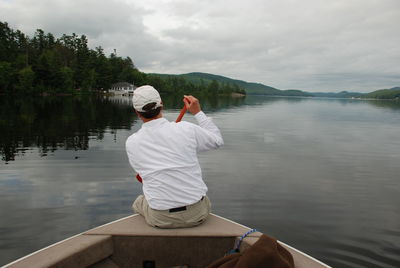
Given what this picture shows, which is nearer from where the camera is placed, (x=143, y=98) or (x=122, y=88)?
(x=143, y=98)

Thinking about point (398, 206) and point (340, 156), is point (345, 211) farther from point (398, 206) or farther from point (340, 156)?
point (340, 156)

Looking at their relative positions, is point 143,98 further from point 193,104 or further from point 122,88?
point 122,88

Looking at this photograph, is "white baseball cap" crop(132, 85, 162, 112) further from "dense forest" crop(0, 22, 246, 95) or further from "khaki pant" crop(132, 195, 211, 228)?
"dense forest" crop(0, 22, 246, 95)

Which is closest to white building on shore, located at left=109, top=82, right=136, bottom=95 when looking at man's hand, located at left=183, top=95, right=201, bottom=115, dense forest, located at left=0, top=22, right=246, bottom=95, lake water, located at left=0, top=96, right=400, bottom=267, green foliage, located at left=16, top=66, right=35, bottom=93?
dense forest, located at left=0, top=22, right=246, bottom=95

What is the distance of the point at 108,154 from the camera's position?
13.0 metres

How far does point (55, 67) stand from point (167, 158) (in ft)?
318

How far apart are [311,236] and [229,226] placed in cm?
346

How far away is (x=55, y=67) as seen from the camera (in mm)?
86875

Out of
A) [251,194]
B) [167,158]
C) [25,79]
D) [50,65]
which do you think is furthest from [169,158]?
[50,65]

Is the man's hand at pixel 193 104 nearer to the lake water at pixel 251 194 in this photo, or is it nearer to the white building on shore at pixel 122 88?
the lake water at pixel 251 194

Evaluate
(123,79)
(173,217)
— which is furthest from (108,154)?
(123,79)

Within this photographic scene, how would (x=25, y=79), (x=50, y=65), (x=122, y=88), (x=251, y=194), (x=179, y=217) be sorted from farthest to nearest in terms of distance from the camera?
1. (x=122, y=88)
2. (x=50, y=65)
3. (x=25, y=79)
4. (x=251, y=194)
5. (x=179, y=217)

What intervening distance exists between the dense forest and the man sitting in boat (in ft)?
265

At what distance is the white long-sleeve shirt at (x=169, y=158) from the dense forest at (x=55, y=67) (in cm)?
8076
